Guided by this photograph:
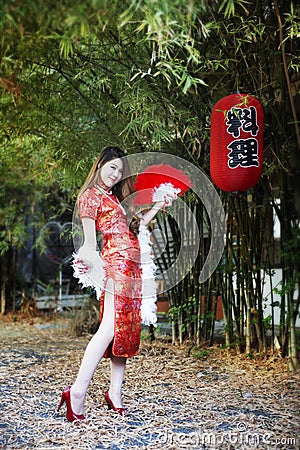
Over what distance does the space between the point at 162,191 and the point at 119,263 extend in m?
0.38

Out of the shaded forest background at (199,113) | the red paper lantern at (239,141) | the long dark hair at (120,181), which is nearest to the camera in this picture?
the long dark hair at (120,181)

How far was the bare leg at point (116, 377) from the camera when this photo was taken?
246cm

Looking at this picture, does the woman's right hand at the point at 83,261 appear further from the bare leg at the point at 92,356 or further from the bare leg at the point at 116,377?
the bare leg at the point at 116,377

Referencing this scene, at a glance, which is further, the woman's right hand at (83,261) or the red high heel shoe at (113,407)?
the red high heel shoe at (113,407)

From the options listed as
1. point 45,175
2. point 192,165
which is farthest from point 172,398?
point 45,175

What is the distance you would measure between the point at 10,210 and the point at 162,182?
4468 mm

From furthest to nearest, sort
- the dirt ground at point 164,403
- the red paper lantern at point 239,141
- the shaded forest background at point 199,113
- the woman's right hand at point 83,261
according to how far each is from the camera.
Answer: the shaded forest background at point 199,113, the red paper lantern at point 239,141, the woman's right hand at point 83,261, the dirt ground at point 164,403

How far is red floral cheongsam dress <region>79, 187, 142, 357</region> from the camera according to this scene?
2379mm

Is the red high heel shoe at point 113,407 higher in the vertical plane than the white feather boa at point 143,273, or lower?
lower

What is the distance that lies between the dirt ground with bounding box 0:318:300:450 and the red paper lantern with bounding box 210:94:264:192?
1116 millimetres

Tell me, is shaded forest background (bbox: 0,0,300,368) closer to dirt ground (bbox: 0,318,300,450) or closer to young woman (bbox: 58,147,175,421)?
dirt ground (bbox: 0,318,300,450)

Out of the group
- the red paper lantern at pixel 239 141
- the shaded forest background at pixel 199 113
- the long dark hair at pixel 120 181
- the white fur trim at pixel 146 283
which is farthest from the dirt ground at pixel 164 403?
the red paper lantern at pixel 239 141

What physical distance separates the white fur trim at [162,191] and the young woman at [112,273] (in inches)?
0.7

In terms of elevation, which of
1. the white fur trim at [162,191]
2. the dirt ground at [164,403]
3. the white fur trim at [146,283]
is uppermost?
the white fur trim at [162,191]
